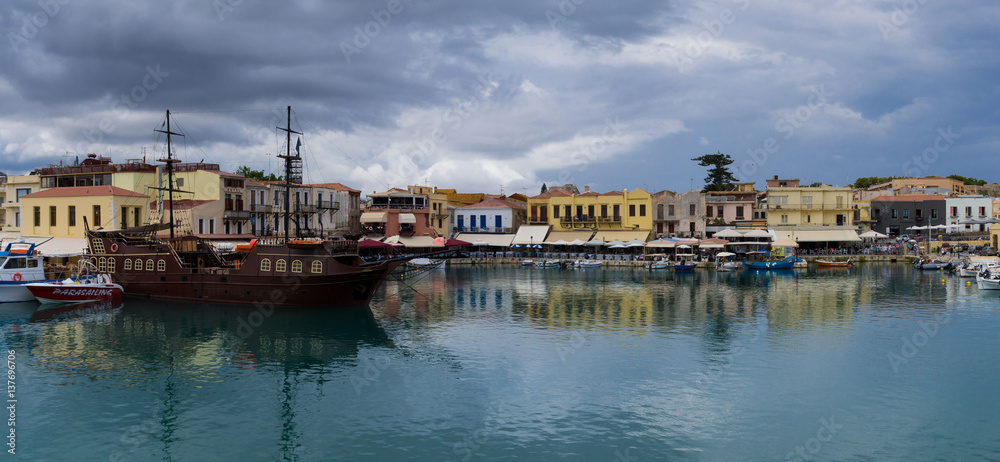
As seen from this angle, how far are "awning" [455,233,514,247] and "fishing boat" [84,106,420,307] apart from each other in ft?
133

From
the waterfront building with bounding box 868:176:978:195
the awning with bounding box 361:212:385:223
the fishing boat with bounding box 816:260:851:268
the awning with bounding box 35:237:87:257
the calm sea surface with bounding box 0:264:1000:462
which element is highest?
the waterfront building with bounding box 868:176:978:195

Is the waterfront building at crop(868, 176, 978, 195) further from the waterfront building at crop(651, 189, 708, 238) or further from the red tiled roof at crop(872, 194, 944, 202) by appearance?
the waterfront building at crop(651, 189, 708, 238)

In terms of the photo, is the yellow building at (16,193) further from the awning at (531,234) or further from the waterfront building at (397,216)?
the awning at (531,234)

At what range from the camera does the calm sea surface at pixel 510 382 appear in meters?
17.7

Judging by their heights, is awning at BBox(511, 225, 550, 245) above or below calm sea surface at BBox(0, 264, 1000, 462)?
Result: above

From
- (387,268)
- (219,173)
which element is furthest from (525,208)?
(387,268)

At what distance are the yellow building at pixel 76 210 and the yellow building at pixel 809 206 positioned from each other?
222ft

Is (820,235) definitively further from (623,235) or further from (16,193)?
(16,193)

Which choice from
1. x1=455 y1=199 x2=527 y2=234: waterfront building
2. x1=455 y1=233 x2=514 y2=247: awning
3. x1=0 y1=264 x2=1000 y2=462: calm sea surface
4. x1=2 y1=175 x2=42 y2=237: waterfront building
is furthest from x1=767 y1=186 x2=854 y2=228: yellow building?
x1=2 y1=175 x2=42 y2=237: waterfront building

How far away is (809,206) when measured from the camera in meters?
82.4

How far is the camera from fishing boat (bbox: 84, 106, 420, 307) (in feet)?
127

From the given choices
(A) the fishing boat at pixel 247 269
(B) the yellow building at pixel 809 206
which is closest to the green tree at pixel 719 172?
(B) the yellow building at pixel 809 206

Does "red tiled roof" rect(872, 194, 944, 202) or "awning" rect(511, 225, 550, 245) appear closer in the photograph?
"awning" rect(511, 225, 550, 245)

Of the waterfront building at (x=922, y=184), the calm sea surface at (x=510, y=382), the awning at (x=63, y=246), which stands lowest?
the calm sea surface at (x=510, y=382)
